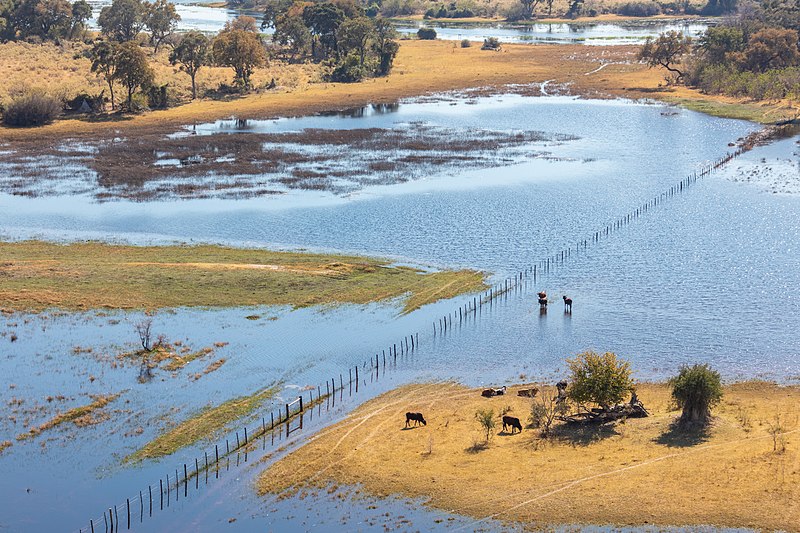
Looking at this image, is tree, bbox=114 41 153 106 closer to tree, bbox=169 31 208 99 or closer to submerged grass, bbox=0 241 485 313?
tree, bbox=169 31 208 99

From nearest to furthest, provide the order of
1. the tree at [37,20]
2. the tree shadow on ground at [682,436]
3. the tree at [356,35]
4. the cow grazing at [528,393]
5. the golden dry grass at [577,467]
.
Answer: the golden dry grass at [577,467]
the tree shadow on ground at [682,436]
the cow grazing at [528,393]
the tree at [356,35]
the tree at [37,20]

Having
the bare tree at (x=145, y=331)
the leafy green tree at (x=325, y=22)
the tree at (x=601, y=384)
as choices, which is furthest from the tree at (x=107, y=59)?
the tree at (x=601, y=384)

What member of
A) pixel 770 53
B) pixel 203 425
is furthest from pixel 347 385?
pixel 770 53

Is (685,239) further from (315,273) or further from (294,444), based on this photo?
(294,444)

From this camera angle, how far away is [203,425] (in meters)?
42.3

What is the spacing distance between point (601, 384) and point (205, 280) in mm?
29896

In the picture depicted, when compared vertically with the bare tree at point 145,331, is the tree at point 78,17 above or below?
above

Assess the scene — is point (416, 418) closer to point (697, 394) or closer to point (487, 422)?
point (487, 422)

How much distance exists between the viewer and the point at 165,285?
2388 inches

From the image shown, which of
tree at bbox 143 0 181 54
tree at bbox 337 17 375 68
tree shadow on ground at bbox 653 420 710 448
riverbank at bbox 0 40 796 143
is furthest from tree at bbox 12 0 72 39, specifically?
tree shadow on ground at bbox 653 420 710 448

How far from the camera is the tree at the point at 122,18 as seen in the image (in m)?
168

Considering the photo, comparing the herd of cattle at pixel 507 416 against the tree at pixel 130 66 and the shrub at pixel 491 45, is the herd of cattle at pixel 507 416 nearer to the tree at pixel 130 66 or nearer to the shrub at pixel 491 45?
the tree at pixel 130 66

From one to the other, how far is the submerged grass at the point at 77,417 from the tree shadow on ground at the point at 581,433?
2033 cm

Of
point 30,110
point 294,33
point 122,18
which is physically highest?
point 122,18
